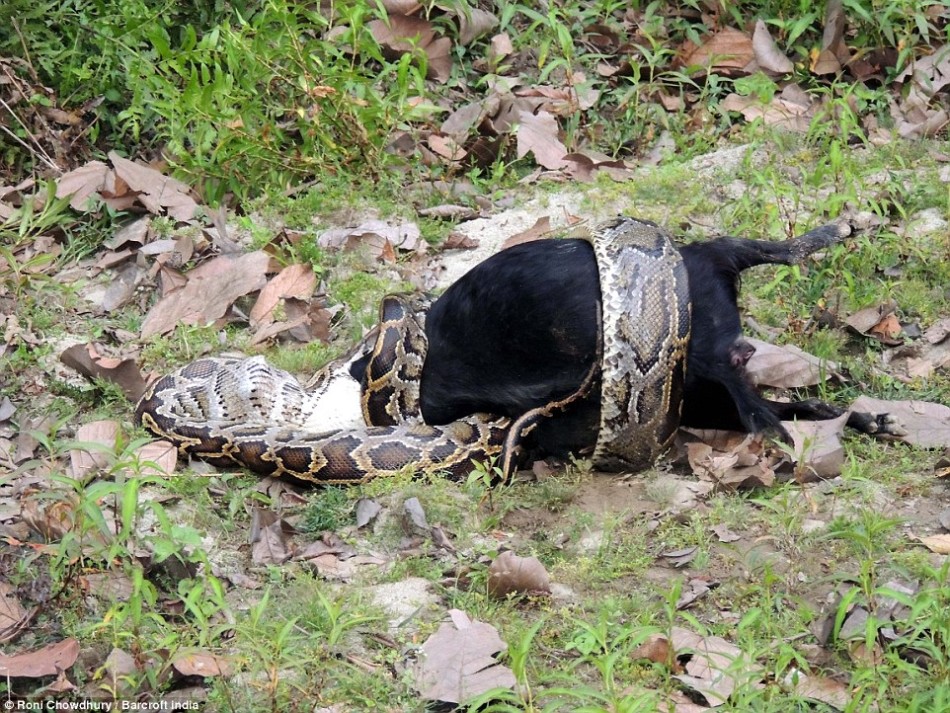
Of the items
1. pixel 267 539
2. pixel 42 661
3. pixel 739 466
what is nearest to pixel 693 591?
pixel 739 466

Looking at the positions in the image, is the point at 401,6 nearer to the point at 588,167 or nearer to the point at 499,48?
the point at 499,48

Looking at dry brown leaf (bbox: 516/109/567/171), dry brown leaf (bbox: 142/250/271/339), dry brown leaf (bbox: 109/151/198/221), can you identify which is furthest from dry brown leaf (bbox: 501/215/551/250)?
dry brown leaf (bbox: 109/151/198/221)

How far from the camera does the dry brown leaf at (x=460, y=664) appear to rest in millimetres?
3709

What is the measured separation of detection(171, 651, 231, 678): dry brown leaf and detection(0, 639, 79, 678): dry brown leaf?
1.20ft

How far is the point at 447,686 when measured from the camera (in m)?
3.73

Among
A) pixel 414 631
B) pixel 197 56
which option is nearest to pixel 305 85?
pixel 197 56

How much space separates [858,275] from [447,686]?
12.2 ft

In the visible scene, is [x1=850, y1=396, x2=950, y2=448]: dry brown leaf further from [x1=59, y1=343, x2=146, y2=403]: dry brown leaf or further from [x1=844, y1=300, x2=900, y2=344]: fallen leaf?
[x1=59, y1=343, x2=146, y2=403]: dry brown leaf

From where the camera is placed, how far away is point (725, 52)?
830 centimetres

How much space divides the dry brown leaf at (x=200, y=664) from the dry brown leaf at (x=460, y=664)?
65 cm

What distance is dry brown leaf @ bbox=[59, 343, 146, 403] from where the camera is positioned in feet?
19.7

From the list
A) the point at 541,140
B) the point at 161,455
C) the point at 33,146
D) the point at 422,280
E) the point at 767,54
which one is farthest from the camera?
the point at 767,54

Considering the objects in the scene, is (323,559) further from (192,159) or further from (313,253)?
(192,159)

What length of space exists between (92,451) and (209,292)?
5.84ft
